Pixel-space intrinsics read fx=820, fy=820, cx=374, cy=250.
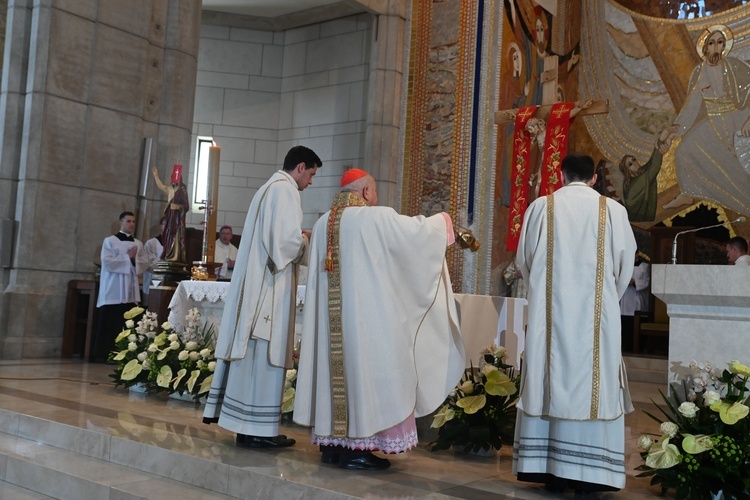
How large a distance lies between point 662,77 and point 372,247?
964cm

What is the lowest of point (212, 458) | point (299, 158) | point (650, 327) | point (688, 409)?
point (212, 458)

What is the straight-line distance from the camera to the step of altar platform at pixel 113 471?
368 cm

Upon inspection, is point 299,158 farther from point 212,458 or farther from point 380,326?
point 212,458

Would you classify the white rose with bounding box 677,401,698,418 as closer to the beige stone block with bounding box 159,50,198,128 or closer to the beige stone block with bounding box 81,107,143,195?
the beige stone block with bounding box 81,107,143,195

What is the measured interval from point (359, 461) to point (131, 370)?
285 centimetres

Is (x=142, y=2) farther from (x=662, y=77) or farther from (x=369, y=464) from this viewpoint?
(x=662, y=77)

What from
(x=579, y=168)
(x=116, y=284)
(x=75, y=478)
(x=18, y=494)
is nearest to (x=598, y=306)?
(x=579, y=168)

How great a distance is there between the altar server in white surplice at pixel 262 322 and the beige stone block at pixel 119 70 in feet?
16.3

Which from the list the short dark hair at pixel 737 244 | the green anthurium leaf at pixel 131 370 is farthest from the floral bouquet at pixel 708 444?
the short dark hair at pixel 737 244

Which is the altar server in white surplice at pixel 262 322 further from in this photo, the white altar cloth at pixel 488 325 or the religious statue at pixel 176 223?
the religious statue at pixel 176 223

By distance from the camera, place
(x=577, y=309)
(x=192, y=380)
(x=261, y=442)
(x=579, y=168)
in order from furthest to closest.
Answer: (x=192, y=380) < (x=261, y=442) < (x=579, y=168) < (x=577, y=309)

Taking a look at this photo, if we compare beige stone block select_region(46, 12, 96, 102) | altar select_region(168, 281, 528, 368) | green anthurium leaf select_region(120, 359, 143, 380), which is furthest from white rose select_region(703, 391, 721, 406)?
beige stone block select_region(46, 12, 96, 102)

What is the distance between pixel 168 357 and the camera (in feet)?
20.0

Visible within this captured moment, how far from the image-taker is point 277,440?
4352 millimetres
